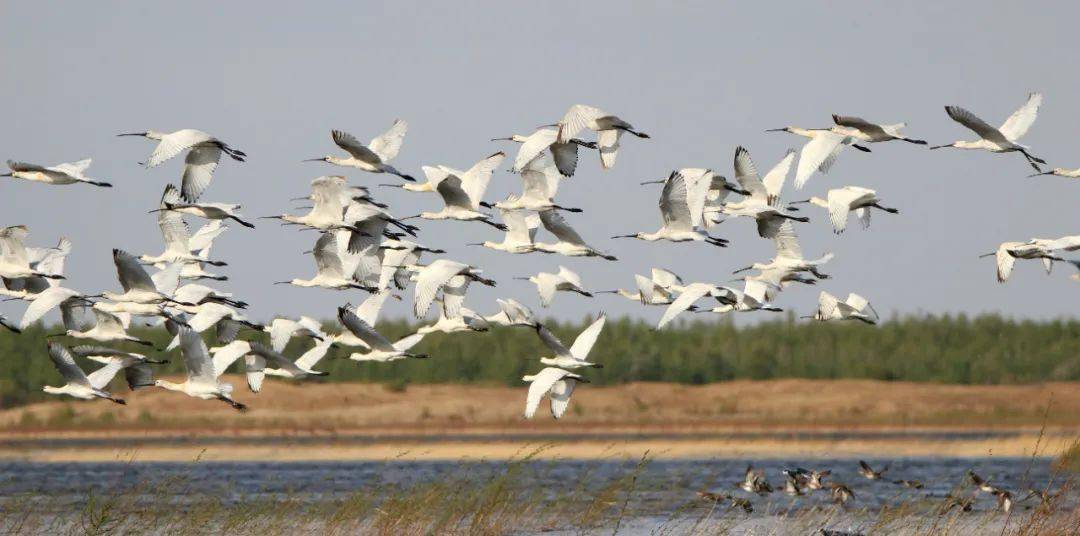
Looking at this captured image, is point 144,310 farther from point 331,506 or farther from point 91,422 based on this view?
point 91,422

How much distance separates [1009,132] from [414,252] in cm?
669

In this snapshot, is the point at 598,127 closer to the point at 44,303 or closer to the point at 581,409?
the point at 44,303

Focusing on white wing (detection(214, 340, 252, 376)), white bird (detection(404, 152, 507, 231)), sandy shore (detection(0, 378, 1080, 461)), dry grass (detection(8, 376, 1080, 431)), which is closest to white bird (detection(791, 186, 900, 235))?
white bird (detection(404, 152, 507, 231))

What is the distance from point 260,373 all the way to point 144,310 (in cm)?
167

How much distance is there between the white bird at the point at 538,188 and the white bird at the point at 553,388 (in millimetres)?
1860

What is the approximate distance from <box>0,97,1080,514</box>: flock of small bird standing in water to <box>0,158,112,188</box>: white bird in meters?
0.02

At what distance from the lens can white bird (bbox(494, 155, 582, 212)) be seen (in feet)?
70.7

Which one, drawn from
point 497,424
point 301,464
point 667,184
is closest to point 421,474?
point 301,464

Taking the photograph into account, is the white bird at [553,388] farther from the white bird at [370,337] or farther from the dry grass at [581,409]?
the dry grass at [581,409]

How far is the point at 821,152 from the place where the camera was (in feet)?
67.2

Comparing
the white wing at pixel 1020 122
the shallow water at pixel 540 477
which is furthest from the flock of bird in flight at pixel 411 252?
the shallow water at pixel 540 477

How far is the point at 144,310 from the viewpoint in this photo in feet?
68.8

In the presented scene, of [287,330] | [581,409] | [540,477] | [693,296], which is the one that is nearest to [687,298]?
[693,296]

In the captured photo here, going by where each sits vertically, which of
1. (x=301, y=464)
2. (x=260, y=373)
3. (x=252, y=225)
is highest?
(x=252, y=225)
